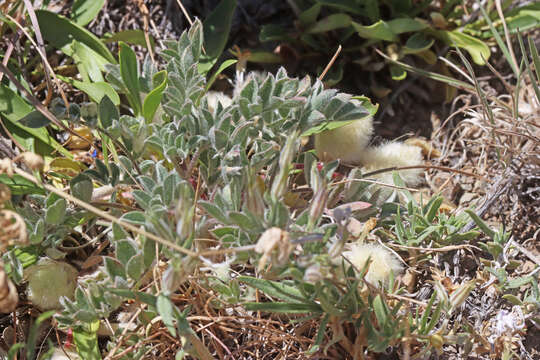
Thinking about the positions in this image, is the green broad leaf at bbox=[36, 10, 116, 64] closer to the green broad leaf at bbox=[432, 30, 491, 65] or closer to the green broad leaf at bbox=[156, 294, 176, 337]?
the green broad leaf at bbox=[156, 294, 176, 337]

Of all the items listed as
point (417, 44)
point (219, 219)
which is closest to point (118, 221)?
point (219, 219)

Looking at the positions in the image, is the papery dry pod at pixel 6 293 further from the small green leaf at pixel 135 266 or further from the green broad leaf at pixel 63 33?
the green broad leaf at pixel 63 33

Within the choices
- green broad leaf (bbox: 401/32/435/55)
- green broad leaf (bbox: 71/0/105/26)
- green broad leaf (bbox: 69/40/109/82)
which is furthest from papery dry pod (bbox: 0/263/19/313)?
green broad leaf (bbox: 401/32/435/55)

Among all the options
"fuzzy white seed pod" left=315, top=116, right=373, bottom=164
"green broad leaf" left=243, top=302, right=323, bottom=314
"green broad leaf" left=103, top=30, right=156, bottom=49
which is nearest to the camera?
"green broad leaf" left=243, top=302, right=323, bottom=314

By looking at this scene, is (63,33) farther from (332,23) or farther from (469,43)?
(469,43)

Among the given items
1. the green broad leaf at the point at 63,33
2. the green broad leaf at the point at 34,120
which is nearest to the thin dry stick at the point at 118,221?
the green broad leaf at the point at 34,120

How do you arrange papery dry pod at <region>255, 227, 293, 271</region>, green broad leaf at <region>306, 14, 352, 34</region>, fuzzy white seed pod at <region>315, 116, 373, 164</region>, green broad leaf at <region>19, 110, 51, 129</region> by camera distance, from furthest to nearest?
green broad leaf at <region>306, 14, 352, 34</region>
fuzzy white seed pod at <region>315, 116, 373, 164</region>
green broad leaf at <region>19, 110, 51, 129</region>
papery dry pod at <region>255, 227, 293, 271</region>

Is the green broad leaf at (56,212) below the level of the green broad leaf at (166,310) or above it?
above
